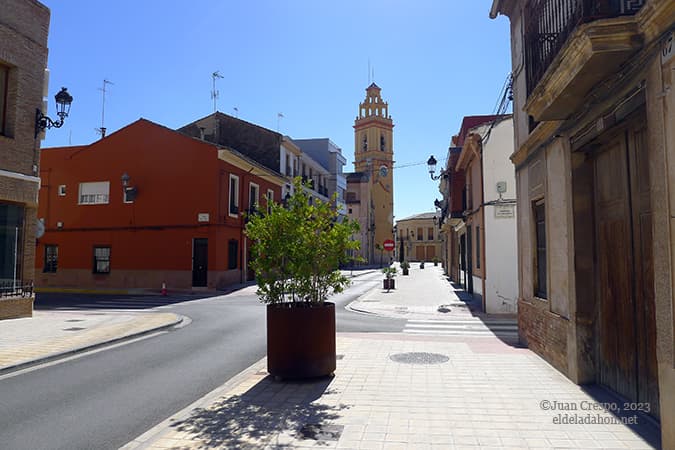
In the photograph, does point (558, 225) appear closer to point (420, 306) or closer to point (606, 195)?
point (606, 195)

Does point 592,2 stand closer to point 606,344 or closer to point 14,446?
point 606,344

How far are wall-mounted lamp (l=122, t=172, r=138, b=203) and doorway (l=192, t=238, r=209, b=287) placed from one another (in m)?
4.52

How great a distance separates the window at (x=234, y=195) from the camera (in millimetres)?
25358

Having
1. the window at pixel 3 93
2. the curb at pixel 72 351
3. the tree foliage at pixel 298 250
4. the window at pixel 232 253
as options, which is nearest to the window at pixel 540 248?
the tree foliage at pixel 298 250

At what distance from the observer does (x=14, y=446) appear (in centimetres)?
420

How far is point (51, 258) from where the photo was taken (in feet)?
85.6

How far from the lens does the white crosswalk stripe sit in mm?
10766

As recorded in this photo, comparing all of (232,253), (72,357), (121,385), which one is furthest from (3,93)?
(232,253)

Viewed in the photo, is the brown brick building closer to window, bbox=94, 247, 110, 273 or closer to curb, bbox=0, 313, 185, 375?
curb, bbox=0, 313, 185, 375

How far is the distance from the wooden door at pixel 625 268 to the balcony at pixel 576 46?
709 mm

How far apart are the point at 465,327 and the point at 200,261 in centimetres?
1544

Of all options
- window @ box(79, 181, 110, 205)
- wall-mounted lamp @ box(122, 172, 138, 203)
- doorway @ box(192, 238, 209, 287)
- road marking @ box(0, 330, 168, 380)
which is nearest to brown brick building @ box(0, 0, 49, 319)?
road marking @ box(0, 330, 168, 380)

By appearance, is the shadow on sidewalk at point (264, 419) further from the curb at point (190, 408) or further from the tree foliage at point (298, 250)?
the tree foliage at point (298, 250)

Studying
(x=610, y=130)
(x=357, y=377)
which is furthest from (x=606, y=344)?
(x=357, y=377)
